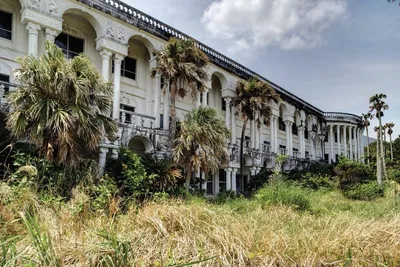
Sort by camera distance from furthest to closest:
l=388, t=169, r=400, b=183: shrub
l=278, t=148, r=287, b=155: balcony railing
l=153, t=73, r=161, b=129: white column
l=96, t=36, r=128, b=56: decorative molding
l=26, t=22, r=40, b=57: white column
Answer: l=278, t=148, r=287, b=155: balcony railing < l=388, t=169, r=400, b=183: shrub < l=153, t=73, r=161, b=129: white column < l=96, t=36, r=128, b=56: decorative molding < l=26, t=22, r=40, b=57: white column

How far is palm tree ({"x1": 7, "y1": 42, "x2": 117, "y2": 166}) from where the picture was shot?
9.38 m

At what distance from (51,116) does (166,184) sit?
6053 mm

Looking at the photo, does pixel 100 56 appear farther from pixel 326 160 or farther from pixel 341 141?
pixel 341 141

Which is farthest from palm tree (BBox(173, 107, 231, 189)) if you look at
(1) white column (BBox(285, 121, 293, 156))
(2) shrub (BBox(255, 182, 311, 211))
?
(1) white column (BBox(285, 121, 293, 156))

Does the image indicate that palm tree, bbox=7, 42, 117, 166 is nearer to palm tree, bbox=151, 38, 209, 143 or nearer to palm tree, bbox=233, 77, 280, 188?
palm tree, bbox=151, 38, 209, 143

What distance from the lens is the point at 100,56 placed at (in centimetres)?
1819

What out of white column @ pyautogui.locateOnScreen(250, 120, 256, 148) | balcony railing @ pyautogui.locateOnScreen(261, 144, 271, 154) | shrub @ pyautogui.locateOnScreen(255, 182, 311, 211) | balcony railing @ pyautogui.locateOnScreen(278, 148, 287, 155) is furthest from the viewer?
balcony railing @ pyautogui.locateOnScreen(278, 148, 287, 155)

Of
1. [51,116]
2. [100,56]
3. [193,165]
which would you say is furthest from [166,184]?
[100,56]

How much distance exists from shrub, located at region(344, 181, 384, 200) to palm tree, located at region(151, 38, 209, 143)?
42.9 feet

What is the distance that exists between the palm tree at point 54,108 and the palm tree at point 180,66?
261 inches

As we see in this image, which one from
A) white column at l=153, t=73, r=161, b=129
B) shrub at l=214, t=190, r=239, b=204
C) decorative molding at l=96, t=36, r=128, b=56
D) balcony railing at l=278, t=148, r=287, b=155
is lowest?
shrub at l=214, t=190, r=239, b=204

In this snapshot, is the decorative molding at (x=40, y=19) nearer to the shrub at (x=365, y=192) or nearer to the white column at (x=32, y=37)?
the white column at (x=32, y=37)

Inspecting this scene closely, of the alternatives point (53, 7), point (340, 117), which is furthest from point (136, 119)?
point (340, 117)

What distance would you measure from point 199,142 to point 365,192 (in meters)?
13.2
